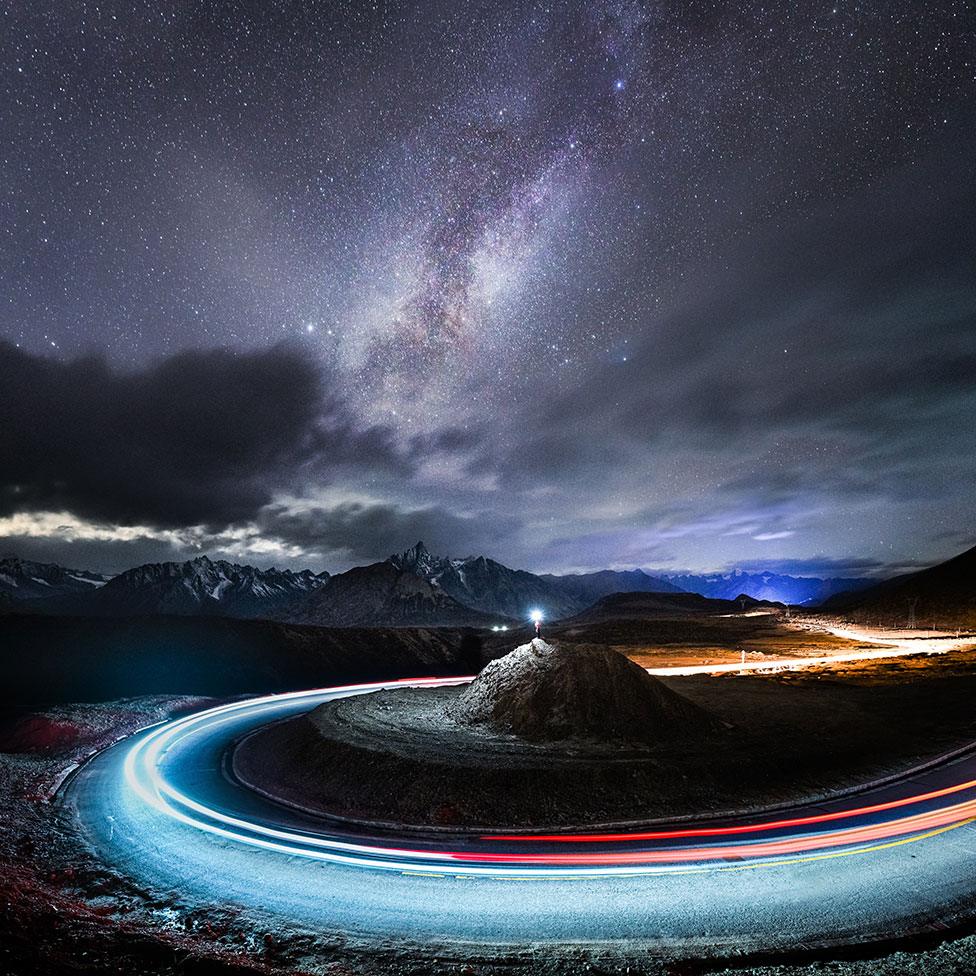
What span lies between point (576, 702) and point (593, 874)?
16.2 meters

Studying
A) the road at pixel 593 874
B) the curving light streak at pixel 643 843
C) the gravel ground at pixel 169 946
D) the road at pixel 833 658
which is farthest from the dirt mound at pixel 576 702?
the road at pixel 833 658

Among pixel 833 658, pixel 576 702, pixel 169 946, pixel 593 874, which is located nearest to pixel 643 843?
pixel 593 874

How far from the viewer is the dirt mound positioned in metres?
34.6

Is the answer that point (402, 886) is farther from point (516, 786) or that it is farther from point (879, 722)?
point (879, 722)

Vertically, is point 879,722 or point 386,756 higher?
point 386,756

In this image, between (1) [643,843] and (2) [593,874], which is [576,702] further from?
(2) [593,874]

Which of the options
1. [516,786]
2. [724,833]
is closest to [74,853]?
[516,786]

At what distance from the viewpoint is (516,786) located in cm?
2712

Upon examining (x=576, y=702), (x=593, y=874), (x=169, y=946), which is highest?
(x=576, y=702)

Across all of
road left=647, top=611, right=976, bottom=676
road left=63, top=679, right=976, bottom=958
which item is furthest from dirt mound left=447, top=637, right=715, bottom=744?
road left=647, top=611, right=976, bottom=676

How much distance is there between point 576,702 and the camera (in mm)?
35906

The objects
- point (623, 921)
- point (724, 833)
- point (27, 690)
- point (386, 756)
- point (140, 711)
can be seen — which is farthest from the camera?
point (27, 690)

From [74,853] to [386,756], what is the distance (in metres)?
14.4

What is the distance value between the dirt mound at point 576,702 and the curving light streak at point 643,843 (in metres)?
10.7
